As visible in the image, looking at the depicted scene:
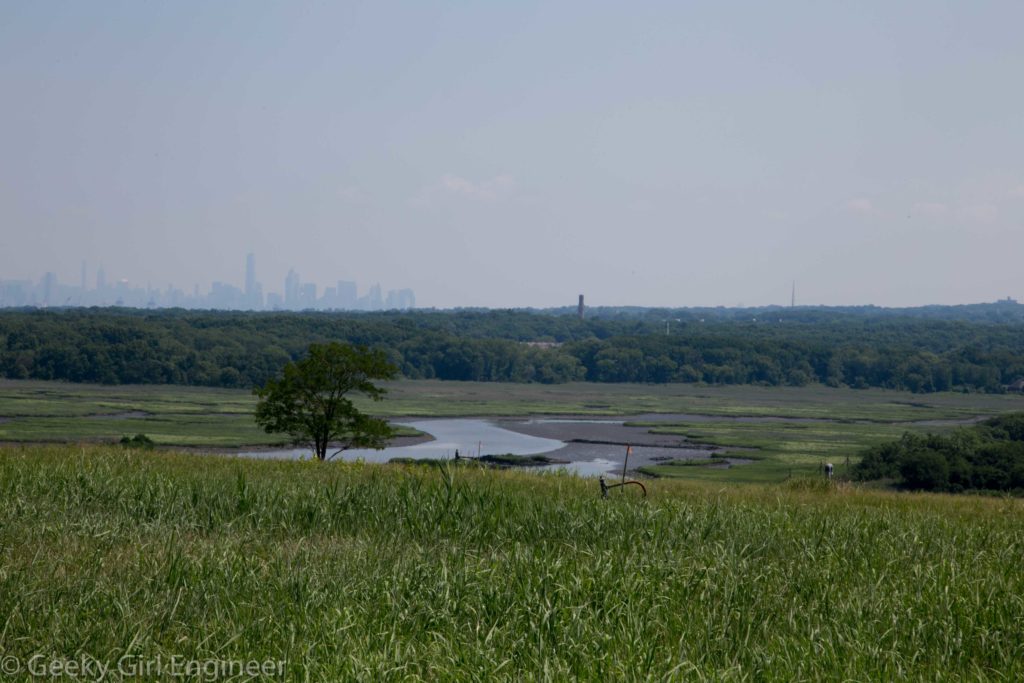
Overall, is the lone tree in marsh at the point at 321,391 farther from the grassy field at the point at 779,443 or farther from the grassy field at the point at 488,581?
the grassy field at the point at 488,581

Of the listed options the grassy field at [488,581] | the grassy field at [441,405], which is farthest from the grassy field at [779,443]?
the grassy field at [488,581]

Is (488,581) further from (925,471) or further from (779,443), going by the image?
(779,443)

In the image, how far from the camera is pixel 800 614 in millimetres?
11727

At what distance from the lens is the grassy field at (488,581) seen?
33.0 feet

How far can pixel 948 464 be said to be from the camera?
195 ft

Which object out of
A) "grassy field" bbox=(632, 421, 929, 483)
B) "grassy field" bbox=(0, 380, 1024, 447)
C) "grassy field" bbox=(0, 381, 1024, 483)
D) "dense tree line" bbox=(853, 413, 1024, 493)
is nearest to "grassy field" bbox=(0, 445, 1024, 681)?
"grassy field" bbox=(632, 421, 929, 483)

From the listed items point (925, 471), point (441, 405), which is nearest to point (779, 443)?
point (925, 471)

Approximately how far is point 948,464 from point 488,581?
5330cm

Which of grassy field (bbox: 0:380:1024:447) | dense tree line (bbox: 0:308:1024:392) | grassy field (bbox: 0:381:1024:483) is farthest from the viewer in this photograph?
dense tree line (bbox: 0:308:1024:392)

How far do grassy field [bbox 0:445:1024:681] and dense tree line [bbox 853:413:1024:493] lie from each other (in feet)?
138

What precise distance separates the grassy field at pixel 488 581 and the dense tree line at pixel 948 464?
1659 inches

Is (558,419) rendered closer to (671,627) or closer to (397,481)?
(397,481)

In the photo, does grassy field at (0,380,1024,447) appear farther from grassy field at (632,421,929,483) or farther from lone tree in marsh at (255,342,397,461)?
lone tree in marsh at (255,342,397,461)

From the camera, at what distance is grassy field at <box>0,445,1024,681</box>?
10055 mm
